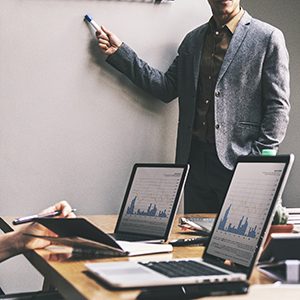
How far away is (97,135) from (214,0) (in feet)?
2.99

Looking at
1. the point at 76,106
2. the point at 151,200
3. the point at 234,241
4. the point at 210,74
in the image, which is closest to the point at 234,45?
the point at 210,74

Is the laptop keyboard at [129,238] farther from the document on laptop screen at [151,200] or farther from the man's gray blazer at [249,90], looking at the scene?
the man's gray blazer at [249,90]

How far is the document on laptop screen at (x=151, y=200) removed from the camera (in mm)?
1124

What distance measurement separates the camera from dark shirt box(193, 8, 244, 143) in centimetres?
200

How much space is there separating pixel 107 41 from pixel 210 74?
56 centimetres

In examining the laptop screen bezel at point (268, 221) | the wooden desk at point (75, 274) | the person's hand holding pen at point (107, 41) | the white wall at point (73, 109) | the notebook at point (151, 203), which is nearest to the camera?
the wooden desk at point (75, 274)

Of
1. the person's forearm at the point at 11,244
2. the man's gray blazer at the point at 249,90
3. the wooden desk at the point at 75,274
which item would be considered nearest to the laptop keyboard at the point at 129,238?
the wooden desk at the point at 75,274

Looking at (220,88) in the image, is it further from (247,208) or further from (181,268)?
(181,268)

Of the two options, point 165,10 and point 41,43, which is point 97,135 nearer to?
point 41,43

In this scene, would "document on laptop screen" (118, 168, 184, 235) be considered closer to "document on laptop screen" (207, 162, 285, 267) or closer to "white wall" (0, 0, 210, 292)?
"document on laptop screen" (207, 162, 285, 267)

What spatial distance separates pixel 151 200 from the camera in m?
1.18

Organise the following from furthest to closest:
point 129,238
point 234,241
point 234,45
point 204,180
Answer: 1. point 204,180
2. point 234,45
3. point 129,238
4. point 234,241

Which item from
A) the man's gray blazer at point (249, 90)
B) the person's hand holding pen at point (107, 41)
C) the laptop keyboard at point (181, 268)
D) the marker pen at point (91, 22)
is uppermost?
the marker pen at point (91, 22)

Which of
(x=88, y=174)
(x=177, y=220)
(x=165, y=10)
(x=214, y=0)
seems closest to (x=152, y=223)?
(x=177, y=220)
